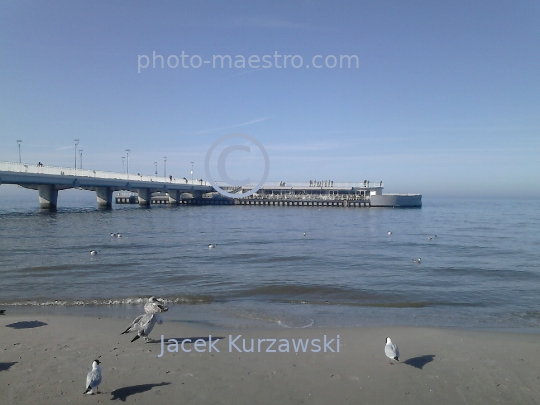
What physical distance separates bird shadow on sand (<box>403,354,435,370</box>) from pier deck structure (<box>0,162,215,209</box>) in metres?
49.2

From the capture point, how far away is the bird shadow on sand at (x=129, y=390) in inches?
231

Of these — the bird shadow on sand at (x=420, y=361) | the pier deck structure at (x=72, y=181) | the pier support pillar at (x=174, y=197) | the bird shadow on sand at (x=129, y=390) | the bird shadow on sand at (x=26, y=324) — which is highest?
the pier deck structure at (x=72, y=181)

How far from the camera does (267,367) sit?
23.1 feet

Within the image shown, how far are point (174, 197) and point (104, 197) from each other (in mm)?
20556

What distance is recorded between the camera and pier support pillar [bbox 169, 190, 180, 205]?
283ft

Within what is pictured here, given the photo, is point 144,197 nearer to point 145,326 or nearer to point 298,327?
point 298,327

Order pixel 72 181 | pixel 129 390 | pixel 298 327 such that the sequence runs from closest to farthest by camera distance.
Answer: pixel 129 390 < pixel 298 327 < pixel 72 181

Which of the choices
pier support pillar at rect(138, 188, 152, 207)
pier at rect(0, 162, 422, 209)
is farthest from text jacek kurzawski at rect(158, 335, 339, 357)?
pier support pillar at rect(138, 188, 152, 207)

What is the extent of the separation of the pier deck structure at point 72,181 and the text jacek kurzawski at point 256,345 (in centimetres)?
4593

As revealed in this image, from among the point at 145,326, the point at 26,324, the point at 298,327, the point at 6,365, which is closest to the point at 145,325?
the point at 145,326

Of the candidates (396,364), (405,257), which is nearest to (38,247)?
(405,257)

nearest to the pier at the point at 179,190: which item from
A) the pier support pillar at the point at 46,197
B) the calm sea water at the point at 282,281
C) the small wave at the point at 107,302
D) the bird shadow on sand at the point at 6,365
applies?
the pier support pillar at the point at 46,197

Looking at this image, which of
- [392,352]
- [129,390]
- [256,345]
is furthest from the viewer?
[256,345]

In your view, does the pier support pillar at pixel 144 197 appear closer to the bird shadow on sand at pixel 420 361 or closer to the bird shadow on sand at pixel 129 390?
the bird shadow on sand at pixel 129 390
